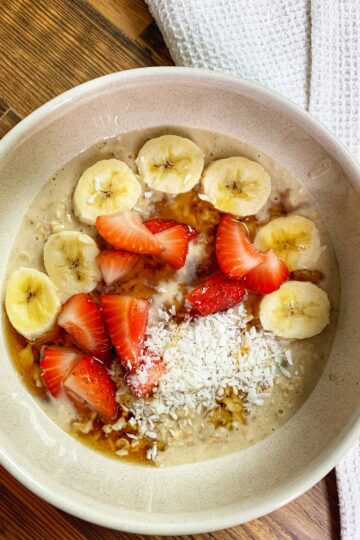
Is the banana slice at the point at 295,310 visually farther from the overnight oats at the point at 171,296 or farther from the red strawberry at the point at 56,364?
the red strawberry at the point at 56,364

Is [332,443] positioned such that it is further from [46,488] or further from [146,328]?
[46,488]

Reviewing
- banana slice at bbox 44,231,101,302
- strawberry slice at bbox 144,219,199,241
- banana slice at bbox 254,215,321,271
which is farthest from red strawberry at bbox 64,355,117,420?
banana slice at bbox 254,215,321,271

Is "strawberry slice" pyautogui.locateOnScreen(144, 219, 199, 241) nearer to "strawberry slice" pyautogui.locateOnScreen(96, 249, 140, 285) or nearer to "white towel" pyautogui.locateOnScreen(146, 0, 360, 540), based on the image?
"strawberry slice" pyautogui.locateOnScreen(96, 249, 140, 285)

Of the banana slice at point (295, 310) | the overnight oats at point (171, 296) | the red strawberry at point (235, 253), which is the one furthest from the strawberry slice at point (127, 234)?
the banana slice at point (295, 310)

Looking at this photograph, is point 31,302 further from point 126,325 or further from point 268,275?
point 268,275

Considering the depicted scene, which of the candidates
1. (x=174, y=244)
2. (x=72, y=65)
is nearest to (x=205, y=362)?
(x=174, y=244)

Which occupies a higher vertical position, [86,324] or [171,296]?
[171,296]
